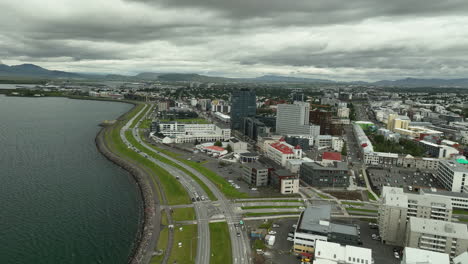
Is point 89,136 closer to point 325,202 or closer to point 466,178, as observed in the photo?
point 325,202

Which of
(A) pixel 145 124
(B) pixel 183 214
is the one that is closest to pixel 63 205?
(B) pixel 183 214

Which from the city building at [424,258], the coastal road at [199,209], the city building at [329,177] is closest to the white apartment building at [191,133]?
the coastal road at [199,209]

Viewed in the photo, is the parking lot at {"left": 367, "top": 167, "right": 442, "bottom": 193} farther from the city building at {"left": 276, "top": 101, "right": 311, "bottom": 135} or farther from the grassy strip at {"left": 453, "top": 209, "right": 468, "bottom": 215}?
the city building at {"left": 276, "top": 101, "right": 311, "bottom": 135}

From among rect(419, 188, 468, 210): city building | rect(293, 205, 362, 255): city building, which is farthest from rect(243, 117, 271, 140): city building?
rect(293, 205, 362, 255): city building

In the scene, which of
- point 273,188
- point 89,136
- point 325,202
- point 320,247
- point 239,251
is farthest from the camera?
point 89,136

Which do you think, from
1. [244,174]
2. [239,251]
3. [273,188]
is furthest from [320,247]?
[244,174]

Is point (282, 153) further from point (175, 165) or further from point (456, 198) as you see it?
point (456, 198)
